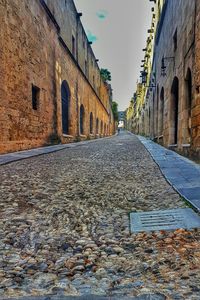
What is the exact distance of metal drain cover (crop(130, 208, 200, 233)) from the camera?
1.72 meters

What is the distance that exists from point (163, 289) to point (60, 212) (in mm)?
1264

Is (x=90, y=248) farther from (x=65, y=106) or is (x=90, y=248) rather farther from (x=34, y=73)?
(x=65, y=106)

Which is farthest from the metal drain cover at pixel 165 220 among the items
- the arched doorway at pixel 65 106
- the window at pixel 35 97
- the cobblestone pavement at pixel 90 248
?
the arched doorway at pixel 65 106

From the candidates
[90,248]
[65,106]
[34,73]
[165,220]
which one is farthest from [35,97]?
[90,248]

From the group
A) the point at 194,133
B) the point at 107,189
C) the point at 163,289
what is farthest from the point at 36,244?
the point at 194,133

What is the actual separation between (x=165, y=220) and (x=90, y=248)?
0.73 metres

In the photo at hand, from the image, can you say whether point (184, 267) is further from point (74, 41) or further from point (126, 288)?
point (74, 41)

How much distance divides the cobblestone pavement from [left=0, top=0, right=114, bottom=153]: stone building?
15.6 feet

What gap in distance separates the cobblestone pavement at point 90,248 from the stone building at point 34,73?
4.76m

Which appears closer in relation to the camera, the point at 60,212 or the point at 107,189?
the point at 60,212

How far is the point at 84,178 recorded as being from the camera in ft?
11.7

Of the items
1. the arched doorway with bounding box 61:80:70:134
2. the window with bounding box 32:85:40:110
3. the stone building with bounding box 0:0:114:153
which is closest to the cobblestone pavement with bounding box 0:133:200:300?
the stone building with bounding box 0:0:114:153

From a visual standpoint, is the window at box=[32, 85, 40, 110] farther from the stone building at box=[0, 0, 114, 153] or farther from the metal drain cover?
the metal drain cover

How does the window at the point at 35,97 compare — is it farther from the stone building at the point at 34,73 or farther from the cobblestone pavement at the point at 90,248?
the cobblestone pavement at the point at 90,248
